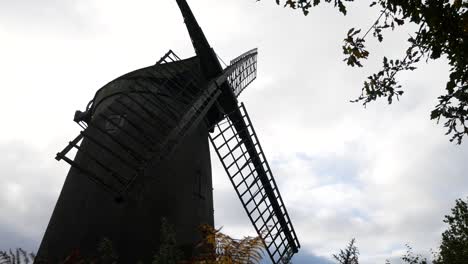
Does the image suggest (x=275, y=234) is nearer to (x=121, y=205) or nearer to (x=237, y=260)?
(x=121, y=205)

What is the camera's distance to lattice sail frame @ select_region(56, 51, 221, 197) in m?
7.55

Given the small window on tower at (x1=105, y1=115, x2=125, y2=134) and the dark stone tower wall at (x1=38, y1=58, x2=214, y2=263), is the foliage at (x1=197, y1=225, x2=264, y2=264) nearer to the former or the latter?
the dark stone tower wall at (x1=38, y1=58, x2=214, y2=263)

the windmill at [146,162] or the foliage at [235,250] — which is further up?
the windmill at [146,162]

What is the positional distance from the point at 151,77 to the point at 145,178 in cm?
310

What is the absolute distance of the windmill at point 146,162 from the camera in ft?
24.5

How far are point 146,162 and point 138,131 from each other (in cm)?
108

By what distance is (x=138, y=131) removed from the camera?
8.43m

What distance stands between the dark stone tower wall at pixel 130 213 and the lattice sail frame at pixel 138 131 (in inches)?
8.2

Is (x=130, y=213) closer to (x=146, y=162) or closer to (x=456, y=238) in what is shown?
(x=146, y=162)

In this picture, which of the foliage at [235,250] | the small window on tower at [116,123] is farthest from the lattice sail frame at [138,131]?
the foliage at [235,250]

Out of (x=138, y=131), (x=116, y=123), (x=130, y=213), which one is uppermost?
→ (x=116, y=123)

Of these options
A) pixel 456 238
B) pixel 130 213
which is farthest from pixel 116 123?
pixel 456 238

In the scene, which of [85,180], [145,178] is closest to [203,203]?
[145,178]

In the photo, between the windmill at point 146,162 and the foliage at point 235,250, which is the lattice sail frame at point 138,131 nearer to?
the windmill at point 146,162
